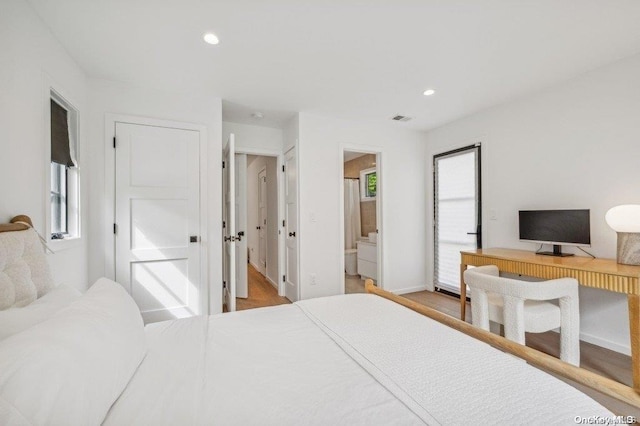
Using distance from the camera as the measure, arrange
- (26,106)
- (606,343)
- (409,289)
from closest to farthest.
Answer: (26,106) < (606,343) < (409,289)

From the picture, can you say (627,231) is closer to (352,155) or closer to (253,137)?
(253,137)

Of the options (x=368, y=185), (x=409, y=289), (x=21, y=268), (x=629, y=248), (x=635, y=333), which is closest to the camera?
(x=21, y=268)

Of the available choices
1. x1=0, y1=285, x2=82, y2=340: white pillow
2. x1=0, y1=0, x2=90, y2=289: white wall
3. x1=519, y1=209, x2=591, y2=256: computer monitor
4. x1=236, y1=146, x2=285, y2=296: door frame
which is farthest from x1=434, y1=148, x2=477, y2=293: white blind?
x1=0, y1=0, x2=90, y2=289: white wall

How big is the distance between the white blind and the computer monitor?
2.36 feet

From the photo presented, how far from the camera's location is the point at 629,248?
204 cm

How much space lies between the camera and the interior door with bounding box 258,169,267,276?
4.96 metres

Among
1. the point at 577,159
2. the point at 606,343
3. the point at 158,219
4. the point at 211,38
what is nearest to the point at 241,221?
the point at 158,219

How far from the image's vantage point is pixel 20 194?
1.54 metres

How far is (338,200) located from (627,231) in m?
2.64

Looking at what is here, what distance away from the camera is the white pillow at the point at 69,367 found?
0.55 m

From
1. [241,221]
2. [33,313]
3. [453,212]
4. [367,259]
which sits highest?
[453,212]

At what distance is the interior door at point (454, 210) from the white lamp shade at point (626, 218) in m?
1.37

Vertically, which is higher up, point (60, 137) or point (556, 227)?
point (60, 137)

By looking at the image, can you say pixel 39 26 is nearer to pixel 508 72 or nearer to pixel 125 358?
pixel 125 358
